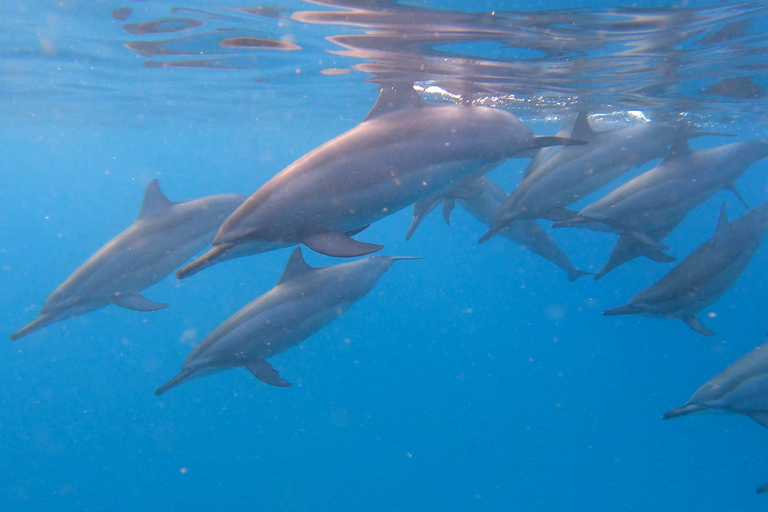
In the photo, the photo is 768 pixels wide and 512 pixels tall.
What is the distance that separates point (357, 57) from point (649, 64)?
22.6 ft

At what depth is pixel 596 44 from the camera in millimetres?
9922

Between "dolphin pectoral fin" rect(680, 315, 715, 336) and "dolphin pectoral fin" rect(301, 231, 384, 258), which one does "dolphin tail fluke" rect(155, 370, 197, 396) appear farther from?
"dolphin pectoral fin" rect(680, 315, 715, 336)

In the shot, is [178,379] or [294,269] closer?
[178,379]

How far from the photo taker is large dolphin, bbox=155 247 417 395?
6332mm

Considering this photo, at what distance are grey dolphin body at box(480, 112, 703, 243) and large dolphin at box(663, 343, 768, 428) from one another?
295 centimetres

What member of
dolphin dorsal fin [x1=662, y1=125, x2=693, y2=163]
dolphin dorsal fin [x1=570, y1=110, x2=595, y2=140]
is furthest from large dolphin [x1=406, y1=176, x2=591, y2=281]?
dolphin dorsal fin [x1=662, y1=125, x2=693, y2=163]

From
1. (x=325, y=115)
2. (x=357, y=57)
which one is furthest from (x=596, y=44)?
(x=325, y=115)

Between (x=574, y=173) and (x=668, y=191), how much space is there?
1248 millimetres

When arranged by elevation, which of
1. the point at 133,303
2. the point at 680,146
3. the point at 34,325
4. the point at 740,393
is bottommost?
the point at 740,393

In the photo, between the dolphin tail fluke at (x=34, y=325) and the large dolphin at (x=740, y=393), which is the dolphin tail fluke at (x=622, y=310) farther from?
the dolphin tail fluke at (x=34, y=325)

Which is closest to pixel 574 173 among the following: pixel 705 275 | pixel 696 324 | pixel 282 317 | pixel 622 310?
pixel 622 310

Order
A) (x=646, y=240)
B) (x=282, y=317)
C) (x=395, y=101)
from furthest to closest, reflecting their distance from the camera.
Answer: (x=282, y=317), (x=646, y=240), (x=395, y=101)

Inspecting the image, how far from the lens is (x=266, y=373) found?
6.42 metres

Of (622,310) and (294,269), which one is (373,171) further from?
(622,310)
